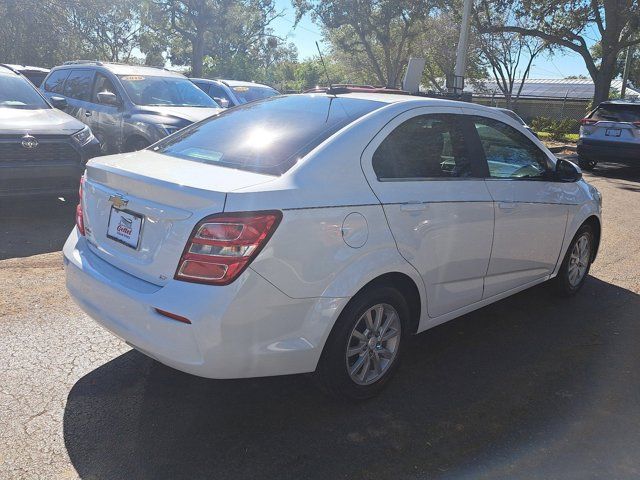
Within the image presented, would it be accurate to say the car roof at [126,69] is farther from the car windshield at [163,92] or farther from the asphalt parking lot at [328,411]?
the asphalt parking lot at [328,411]

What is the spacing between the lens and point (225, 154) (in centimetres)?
329

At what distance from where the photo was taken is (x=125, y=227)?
2994 millimetres

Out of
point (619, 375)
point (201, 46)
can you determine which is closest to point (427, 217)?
point (619, 375)

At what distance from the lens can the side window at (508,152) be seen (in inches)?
158

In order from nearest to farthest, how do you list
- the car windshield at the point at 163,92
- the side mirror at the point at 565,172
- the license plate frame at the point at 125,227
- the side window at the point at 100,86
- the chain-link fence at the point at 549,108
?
the license plate frame at the point at 125,227 < the side mirror at the point at 565,172 < the car windshield at the point at 163,92 < the side window at the point at 100,86 < the chain-link fence at the point at 549,108

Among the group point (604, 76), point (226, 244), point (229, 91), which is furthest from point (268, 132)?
point (604, 76)

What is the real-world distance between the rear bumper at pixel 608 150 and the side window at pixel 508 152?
9.59 m

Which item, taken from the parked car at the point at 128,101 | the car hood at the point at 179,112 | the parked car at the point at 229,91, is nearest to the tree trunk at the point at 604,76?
the parked car at the point at 229,91

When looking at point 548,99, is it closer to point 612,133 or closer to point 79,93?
point 612,133

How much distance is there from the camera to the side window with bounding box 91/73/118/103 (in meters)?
8.62

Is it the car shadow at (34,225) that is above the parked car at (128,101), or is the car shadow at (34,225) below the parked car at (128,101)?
below

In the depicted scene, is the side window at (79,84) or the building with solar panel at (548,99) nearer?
the side window at (79,84)

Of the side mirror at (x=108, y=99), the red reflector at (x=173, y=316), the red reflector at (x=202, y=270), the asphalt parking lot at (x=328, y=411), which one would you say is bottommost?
the asphalt parking lot at (x=328, y=411)

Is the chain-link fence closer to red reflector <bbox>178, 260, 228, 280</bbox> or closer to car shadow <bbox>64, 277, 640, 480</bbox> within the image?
car shadow <bbox>64, 277, 640, 480</bbox>
